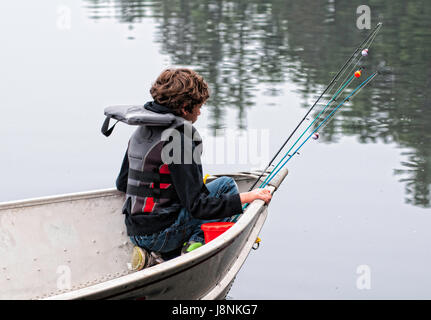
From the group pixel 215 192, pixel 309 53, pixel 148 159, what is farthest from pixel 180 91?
pixel 309 53

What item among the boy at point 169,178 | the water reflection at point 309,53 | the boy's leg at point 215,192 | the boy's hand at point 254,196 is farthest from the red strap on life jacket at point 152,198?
the water reflection at point 309,53

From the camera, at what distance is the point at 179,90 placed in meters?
4.13

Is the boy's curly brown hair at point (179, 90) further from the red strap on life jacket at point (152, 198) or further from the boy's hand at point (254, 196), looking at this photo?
the boy's hand at point (254, 196)

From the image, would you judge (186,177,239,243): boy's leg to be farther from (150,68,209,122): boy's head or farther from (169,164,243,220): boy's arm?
(150,68,209,122): boy's head

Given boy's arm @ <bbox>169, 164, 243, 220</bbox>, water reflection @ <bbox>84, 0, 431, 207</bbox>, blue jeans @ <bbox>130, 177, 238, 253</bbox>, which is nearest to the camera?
boy's arm @ <bbox>169, 164, 243, 220</bbox>

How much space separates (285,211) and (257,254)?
82 cm

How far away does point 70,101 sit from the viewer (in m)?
10.6

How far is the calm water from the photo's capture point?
19.0 feet

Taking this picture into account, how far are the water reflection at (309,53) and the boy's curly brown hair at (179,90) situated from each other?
3092mm

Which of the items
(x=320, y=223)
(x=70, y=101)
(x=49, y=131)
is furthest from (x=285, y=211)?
(x=70, y=101)

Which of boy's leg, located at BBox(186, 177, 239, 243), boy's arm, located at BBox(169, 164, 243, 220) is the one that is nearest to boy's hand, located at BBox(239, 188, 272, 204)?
boy's leg, located at BBox(186, 177, 239, 243)

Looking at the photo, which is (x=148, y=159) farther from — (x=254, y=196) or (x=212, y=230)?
(x=254, y=196)

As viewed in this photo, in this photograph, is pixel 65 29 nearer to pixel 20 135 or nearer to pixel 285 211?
pixel 20 135

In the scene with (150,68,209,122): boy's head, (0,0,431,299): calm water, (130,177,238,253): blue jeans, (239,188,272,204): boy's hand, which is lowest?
(0,0,431,299): calm water
